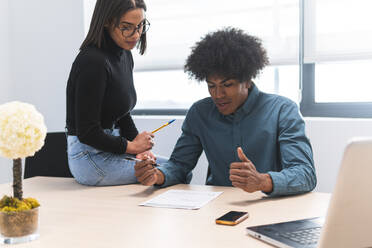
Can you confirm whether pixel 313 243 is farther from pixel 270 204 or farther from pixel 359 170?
pixel 270 204

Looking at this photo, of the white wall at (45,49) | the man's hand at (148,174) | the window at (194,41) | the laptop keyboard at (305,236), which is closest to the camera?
the laptop keyboard at (305,236)

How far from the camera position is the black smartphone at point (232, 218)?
3.55 feet

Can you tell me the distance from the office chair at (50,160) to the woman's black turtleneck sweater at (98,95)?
477 mm

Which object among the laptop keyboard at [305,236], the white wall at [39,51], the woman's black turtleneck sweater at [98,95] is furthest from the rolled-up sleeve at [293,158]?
the white wall at [39,51]

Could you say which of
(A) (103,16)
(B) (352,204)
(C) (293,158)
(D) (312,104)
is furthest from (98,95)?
(D) (312,104)

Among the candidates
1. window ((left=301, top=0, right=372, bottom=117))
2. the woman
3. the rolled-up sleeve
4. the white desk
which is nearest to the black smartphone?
the white desk

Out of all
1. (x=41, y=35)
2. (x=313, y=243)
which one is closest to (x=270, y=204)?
(x=313, y=243)

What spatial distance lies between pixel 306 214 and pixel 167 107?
190 cm

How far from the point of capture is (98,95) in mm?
1710

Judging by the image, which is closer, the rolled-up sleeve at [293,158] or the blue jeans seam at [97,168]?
the rolled-up sleeve at [293,158]

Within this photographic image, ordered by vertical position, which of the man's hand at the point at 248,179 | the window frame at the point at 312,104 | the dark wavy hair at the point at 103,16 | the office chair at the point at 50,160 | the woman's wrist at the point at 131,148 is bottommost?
the office chair at the point at 50,160

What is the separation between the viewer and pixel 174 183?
1659 mm

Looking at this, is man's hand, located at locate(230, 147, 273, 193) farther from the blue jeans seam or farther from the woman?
the blue jeans seam

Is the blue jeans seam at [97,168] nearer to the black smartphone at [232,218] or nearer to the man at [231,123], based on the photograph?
the man at [231,123]
